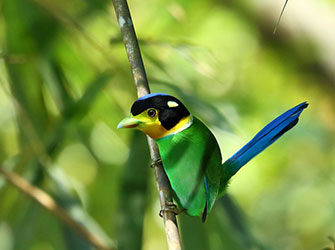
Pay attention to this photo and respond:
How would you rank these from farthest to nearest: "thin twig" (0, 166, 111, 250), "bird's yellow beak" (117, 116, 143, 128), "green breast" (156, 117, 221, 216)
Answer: "thin twig" (0, 166, 111, 250) → "green breast" (156, 117, 221, 216) → "bird's yellow beak" (117, 116, 143, 128)

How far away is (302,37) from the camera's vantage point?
10.2ft

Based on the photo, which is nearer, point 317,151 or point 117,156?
point 117,156

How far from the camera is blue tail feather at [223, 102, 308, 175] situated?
66.4 inches

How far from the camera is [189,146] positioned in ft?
5.54

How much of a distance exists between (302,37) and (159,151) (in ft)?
5.63

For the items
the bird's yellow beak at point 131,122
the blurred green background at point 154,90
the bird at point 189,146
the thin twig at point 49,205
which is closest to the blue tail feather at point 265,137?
the bird at point 189,146

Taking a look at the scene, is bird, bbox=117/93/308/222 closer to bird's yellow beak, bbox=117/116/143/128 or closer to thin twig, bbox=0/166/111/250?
bird's yellow beak, bbox=117/116/143/128

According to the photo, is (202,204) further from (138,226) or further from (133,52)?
(133,52)

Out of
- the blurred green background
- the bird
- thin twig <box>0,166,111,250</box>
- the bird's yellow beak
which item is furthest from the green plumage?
thin twig <box>0,166,111,250</box>

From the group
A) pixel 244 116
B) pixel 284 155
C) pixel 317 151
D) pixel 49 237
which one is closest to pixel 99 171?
pixel 49 237

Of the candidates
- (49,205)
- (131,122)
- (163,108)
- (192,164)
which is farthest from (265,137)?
(49,205)

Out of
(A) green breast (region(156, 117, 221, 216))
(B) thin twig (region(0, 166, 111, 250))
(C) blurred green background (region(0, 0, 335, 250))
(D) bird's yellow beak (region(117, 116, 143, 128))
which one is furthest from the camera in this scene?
(C) blurred green background (region(0, 0, 335, 250))

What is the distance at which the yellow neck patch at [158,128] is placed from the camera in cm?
161

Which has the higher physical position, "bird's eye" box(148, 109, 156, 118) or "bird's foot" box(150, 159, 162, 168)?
"bird's eye" box(148, 109, 156, 118)
